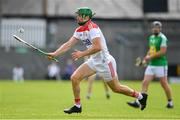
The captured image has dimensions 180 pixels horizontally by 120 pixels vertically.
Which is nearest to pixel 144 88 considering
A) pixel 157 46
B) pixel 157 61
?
pixel 157 61

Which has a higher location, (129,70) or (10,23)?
(10,23)

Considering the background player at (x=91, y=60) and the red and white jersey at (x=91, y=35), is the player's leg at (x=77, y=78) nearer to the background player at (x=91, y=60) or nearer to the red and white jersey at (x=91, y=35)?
the background player at (x=91, y=60)

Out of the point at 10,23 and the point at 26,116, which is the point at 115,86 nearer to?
the point at 26,116

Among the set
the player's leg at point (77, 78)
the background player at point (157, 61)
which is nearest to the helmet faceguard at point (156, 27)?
the background player at point (157, 61)

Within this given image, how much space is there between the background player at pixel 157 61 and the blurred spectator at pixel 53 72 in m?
30.3

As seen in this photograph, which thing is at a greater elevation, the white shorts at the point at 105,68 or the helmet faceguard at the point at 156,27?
the helmet faceguard at the point at 156,27

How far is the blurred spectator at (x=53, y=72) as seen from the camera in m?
51.0

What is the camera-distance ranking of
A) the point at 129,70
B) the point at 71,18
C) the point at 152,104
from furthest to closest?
the point at 71,18, the point at 129,70, the point at 152,104

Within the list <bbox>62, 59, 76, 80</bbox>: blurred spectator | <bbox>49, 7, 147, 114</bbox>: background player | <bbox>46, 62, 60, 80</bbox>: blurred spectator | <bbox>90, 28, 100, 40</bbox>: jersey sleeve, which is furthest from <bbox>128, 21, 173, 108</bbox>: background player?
<bbox>46, 62, 60, 80</bbox>: blurred spectator

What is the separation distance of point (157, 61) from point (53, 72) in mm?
30732

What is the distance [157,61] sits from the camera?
20812 mm

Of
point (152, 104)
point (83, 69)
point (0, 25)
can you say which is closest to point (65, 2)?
point (0, 25)

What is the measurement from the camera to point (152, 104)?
22.3 meters

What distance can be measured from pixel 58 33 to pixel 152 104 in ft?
106
